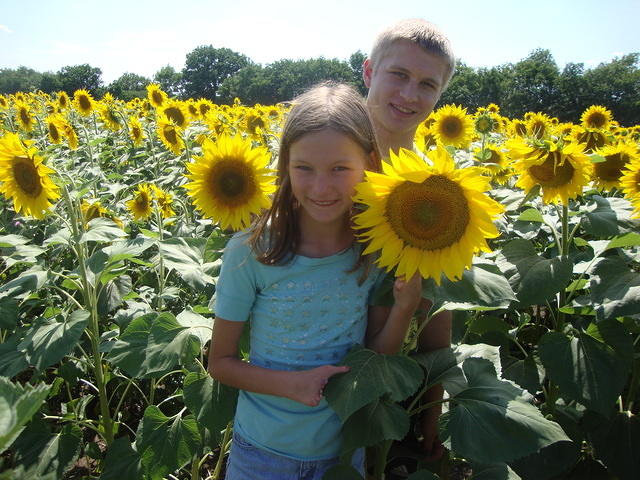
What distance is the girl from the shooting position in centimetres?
152

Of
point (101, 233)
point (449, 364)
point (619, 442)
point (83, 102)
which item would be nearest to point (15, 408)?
point (449, 364)

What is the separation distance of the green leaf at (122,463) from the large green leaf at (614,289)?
1.75 meters

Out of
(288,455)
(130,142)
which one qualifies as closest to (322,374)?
(288,455)

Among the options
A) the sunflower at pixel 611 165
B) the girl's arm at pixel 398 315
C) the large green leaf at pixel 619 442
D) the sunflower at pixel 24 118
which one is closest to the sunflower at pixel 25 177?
the girl's arm at pixel 398 315

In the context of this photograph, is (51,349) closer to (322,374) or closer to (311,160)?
(322,374)

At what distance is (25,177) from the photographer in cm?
224

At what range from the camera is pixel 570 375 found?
1.74 meters

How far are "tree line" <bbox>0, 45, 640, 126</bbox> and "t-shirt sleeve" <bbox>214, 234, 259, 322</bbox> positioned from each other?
70.2ft

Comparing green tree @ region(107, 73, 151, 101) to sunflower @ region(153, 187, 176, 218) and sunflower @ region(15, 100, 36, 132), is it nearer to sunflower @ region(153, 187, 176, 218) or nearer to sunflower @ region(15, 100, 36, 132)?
sunflower @ region(15, 100, 36, 132)

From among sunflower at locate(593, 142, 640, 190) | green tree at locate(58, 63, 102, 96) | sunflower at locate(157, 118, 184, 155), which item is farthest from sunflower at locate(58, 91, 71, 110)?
green tree at locate(58, 63, 102, 96)

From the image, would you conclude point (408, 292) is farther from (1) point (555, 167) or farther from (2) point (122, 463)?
(2) point (122, 463)

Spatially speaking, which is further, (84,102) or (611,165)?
(84,102)

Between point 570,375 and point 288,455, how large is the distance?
100 centimetres

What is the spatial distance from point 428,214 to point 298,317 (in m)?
0.60
